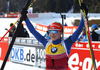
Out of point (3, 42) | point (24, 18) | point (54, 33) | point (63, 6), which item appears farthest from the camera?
point (63, 6)

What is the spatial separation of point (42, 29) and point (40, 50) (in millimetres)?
16490

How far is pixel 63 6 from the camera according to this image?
6488cm

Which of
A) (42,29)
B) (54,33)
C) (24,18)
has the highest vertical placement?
(24,18)

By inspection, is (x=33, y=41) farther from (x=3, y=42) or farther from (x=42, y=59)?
(x=3, y=42)

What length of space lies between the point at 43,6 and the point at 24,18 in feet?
237

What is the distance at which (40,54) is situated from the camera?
22.1 ft

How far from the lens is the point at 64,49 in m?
2.96

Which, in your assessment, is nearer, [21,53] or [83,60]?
[83,60]

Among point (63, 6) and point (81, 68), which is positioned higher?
point (63, 6)

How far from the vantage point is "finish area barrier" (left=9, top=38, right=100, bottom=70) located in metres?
5.84

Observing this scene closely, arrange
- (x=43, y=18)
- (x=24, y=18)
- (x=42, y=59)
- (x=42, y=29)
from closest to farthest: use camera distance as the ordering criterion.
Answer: (x=24, y=18) → (x=42, y=59) → (x=42, y=29) → (x=43, y=18)

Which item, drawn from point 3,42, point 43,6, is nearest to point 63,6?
point 43,6

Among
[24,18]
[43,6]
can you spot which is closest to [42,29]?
[24,18]

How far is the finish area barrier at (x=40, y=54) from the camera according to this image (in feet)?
19.1
